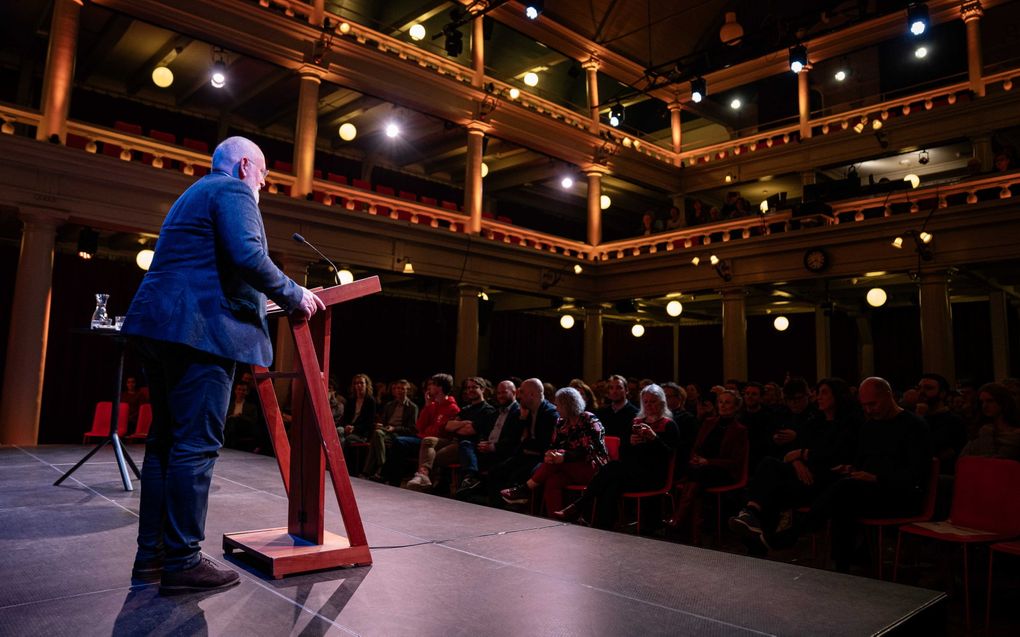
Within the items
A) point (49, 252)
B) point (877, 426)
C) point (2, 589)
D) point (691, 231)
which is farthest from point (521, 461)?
point (691, 231)

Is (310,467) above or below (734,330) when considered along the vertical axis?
below

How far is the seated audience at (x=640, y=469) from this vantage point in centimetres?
419

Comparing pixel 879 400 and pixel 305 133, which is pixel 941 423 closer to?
pixel 879 400

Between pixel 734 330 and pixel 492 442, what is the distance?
23.1 feet

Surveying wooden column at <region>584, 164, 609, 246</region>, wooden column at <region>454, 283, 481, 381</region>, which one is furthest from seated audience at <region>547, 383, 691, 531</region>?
wooden column at <region>584, 164, 609, 246</region>

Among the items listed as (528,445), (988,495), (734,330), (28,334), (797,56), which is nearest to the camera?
(988,495)

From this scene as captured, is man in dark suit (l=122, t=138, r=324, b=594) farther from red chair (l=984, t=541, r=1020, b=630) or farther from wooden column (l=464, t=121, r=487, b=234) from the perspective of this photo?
wooden column (l=464, t=121, r=487, b=234)

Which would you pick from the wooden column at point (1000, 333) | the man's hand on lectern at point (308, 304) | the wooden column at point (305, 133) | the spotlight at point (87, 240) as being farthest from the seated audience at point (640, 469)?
the wooden column at point (1000, 333)

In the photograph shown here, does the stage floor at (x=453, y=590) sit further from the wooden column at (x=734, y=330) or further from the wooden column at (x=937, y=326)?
the wooden column at (x=734, y=330)

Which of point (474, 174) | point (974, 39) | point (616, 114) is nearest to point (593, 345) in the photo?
point (474, 174)

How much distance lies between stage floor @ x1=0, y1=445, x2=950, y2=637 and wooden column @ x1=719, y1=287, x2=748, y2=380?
29.8 feet

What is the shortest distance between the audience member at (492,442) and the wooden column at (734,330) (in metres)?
6.68

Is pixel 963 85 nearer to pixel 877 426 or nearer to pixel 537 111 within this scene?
pixel 537 111

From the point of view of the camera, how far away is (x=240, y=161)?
202 centimetres
